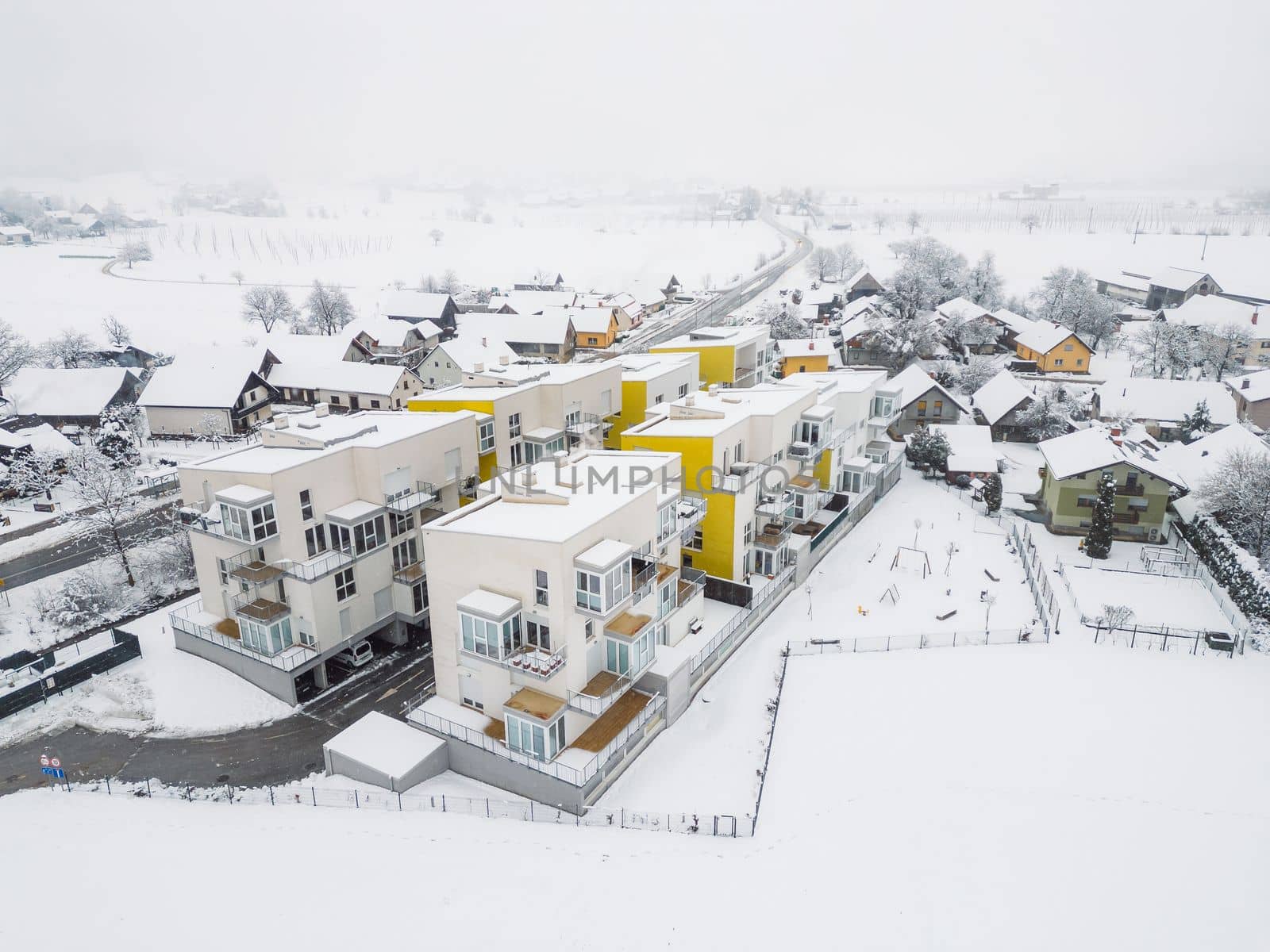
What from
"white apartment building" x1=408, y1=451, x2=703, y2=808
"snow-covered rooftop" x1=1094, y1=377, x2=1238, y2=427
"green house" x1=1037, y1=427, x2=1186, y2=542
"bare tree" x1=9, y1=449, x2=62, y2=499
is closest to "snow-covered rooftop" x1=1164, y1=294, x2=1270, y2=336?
"snow-covered rooftop" x1=1094, y1=377, x2=1238, y2=427

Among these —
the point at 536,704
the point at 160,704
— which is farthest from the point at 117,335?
the point at 536,704

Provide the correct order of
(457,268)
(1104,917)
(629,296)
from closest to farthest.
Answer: (1104,917) < (629,296) < (457,268)

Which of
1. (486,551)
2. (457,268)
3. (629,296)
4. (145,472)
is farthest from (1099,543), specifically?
(457,268)

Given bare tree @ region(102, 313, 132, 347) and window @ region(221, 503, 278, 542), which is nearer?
window @ region(221, 503, 278, 542)

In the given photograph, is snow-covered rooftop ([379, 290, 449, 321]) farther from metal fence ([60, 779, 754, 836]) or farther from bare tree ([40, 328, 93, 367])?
metal fence ([60, 779, 754, 836])

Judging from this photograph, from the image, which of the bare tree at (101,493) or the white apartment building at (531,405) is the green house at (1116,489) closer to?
the white apartment building at (531,405)

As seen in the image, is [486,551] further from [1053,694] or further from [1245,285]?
[1245,285]
